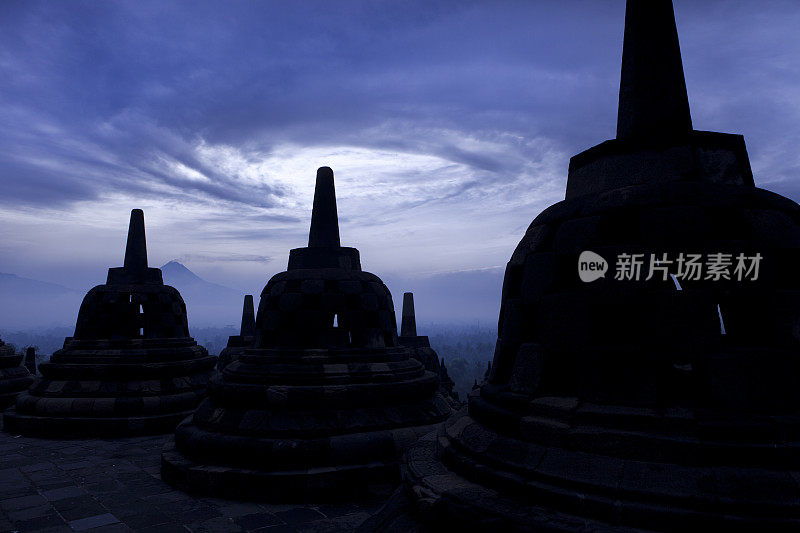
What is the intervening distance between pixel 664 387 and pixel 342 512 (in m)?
4.59

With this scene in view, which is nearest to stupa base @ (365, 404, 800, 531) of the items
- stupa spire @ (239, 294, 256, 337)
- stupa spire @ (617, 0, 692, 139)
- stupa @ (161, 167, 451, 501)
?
stupa spire @ (617, 0, 692, 139)

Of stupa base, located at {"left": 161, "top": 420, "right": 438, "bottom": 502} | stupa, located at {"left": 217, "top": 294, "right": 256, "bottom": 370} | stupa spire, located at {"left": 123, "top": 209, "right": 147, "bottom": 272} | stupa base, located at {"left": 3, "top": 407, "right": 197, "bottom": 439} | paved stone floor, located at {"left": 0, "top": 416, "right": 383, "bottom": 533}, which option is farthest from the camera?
stupa, located at {"left": 217, "top": 294, "right": 256, "bottom": 370}

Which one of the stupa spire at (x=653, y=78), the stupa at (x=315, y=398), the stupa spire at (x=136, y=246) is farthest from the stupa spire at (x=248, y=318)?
the stupa spire at (x=653, y=78)

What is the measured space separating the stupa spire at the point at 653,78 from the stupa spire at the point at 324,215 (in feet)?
20.8

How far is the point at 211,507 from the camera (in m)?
6.62

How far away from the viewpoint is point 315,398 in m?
7.81

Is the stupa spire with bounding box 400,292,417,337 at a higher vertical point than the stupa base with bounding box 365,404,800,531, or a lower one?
higher

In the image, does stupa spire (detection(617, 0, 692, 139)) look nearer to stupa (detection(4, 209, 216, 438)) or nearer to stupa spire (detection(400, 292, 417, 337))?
→ stupa (detection(4, 209, 216, 438))

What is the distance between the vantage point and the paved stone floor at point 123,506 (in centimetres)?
600

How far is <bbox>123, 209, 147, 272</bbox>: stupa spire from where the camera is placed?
13.9 meters

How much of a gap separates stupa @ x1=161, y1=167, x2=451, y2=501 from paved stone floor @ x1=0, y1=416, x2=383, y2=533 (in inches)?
14.3

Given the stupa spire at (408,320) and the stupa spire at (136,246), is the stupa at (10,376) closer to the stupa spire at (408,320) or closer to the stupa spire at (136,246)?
the stupa spire at (136,246)

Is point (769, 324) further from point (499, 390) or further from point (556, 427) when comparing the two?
point (499, 390)

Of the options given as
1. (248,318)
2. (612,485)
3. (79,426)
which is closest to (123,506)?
(79,426)
